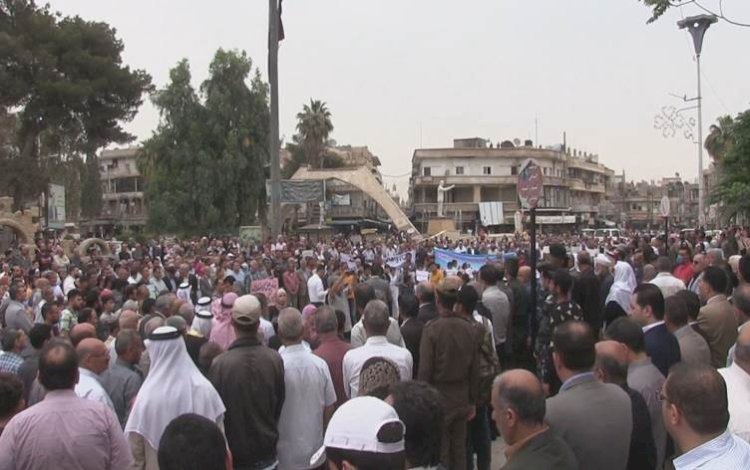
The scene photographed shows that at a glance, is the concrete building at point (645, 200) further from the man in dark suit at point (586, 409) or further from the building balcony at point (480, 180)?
the man in dark suit at point (586, 409)

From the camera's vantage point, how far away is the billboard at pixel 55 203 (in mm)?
38188

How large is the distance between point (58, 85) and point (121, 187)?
55.2 m

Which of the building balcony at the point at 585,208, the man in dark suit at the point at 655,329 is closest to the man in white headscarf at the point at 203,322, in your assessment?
the man in dark suit at the point at 655,329

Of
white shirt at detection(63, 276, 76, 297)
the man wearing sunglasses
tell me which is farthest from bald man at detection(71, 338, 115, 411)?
white shirt at detection(63, 276, 76, 297)

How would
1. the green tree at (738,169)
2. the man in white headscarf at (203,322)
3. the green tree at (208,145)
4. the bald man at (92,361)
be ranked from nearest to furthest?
the bald man at (92,361)
the man in white headscarf at (203,322)
the green tree at (738,169)
the green tree at (208,145)

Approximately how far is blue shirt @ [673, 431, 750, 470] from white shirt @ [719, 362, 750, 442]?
0.98 metres

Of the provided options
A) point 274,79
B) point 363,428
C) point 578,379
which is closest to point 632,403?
point 578,379

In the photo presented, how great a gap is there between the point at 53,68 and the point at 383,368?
110 feet

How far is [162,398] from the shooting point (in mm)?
4320

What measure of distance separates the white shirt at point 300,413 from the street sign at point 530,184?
148 inches

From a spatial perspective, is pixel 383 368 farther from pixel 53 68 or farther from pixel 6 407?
pixel 53 68

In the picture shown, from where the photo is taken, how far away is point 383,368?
16.3 feet

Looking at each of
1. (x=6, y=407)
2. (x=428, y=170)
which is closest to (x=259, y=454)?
(x=6, y=407)

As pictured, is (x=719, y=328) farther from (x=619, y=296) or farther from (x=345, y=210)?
(x=345, y=210)
